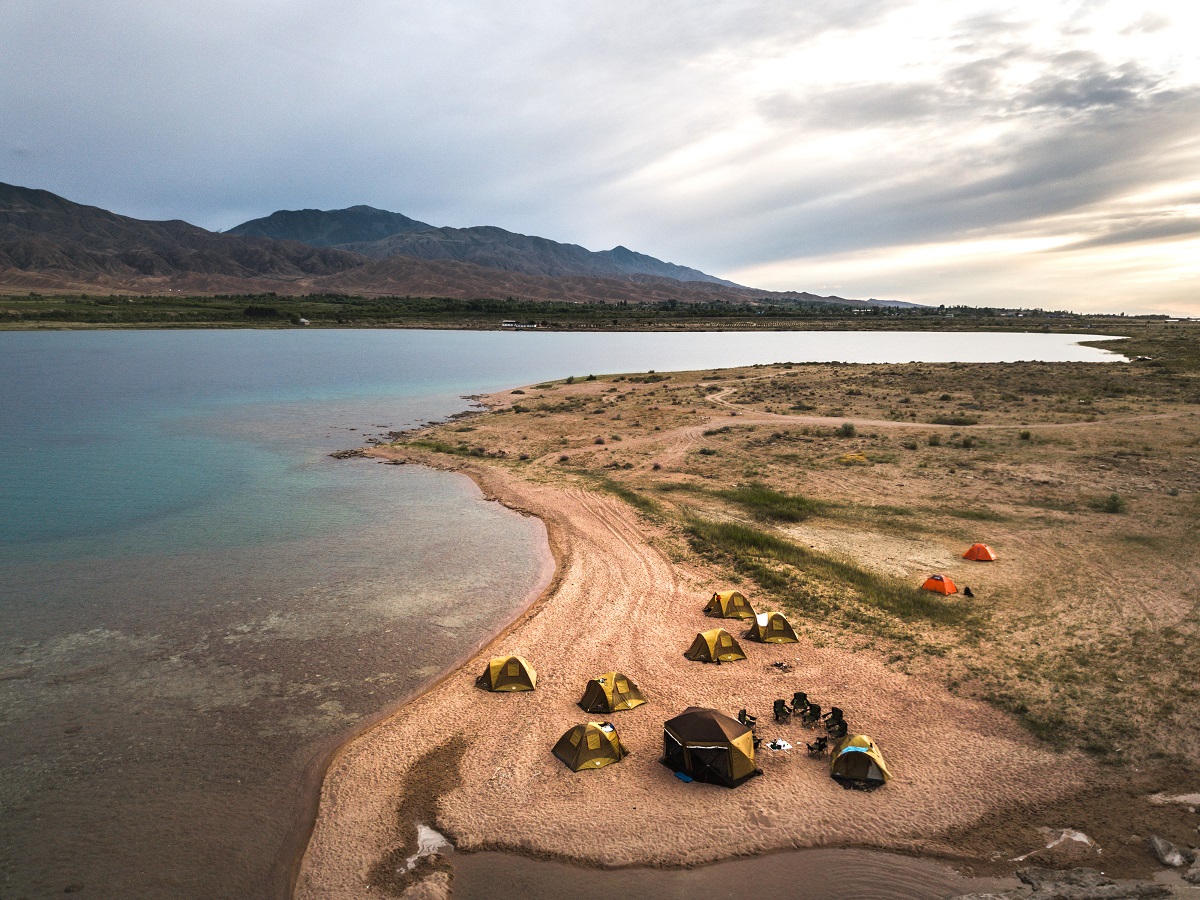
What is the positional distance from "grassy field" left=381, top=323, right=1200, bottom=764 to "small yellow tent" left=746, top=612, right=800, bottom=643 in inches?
32.7

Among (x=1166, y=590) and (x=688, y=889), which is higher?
(x=1166, y=590)

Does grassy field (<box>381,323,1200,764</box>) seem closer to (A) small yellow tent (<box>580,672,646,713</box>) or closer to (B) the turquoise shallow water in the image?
(A) small yellow tent (<box>580,672,646,713</box>)

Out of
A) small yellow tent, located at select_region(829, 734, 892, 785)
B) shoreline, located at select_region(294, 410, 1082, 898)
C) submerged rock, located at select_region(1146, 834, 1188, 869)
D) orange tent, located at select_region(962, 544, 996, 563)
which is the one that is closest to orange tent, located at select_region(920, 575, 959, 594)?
orange tent, located at select_region(962, 544, 996, 563)

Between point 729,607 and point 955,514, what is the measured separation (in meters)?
15.3

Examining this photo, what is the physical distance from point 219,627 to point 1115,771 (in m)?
23.6

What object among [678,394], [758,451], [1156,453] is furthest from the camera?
[678,394]

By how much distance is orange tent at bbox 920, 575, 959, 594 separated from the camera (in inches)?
842

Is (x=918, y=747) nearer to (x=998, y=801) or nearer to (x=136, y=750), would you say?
Answer: (x=998, y=801)

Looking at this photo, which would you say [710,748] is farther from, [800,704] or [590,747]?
[800,704]

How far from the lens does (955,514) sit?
96.8 feet

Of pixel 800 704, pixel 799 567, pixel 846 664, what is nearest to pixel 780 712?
pixel 800 704

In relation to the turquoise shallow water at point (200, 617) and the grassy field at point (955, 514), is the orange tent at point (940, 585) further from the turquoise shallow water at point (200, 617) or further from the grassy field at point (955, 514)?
the turquoise shallow water at point (200, 617)

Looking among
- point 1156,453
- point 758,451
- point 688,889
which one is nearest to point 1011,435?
point 1156,453

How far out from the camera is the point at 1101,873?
11.1m
